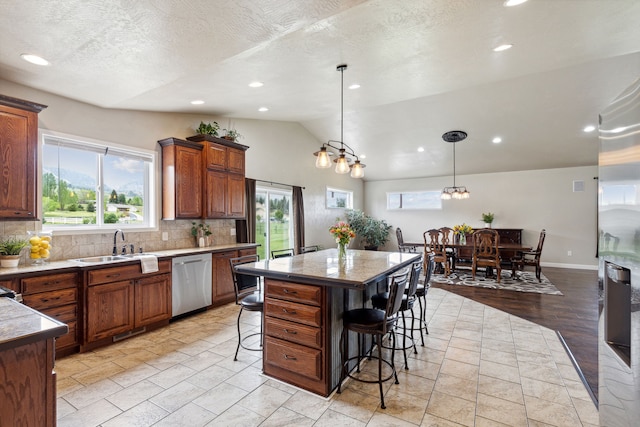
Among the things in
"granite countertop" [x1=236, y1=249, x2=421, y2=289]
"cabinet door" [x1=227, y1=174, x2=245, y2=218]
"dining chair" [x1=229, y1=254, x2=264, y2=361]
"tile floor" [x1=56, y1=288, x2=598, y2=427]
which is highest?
"cabinet door" [x1=227, y1=174, x2=245, y2=218]

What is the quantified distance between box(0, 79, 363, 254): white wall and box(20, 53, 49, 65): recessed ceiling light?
78cm

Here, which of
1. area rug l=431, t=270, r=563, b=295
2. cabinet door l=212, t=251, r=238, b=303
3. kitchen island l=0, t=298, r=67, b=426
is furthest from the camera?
area rug l=431, t=270, r=563, b=295

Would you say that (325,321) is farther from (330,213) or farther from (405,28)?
(330,213)

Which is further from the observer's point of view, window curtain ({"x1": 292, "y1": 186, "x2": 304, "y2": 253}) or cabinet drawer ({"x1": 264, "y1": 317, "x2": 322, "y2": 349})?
window curtain ({"x1": 292, "y1": 186, "x2": 304, "y2": 253})

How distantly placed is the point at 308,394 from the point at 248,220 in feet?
12.4

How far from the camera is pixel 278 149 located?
6660mm

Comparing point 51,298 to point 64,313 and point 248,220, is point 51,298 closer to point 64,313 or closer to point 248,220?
point 64,313

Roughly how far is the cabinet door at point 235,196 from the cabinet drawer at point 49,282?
2.34 m

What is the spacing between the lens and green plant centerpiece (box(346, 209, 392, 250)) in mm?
9438

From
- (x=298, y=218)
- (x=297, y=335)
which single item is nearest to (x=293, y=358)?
(x=297, y=335)

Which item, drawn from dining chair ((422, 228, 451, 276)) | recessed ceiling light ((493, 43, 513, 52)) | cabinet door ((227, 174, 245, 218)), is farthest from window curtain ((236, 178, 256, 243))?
recessed ceiling light ((493, 43, 513, 52))

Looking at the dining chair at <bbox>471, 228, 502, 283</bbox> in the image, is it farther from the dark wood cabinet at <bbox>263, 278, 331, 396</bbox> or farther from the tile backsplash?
the dark wood cabinet at <bbox>263, 278, 331, 396</bbox>

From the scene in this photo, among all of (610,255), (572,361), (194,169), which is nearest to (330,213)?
(194,169)

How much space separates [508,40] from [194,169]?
418 centimetres
